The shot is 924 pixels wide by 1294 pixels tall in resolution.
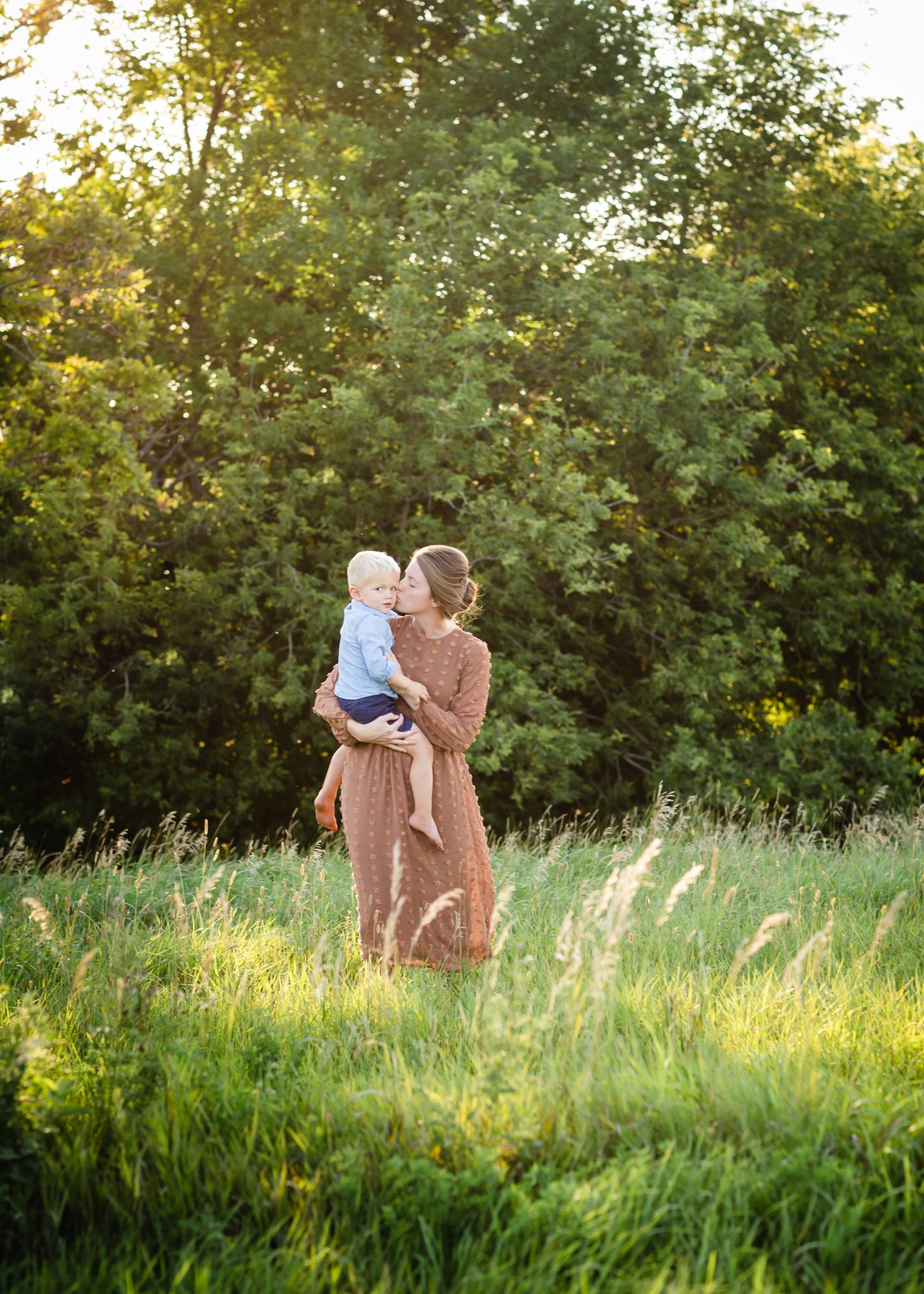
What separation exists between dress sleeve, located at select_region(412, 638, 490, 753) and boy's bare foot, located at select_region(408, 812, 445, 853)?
0.30 m

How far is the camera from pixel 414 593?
440 centimetres

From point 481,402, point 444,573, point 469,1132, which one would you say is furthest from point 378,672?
point 481,402

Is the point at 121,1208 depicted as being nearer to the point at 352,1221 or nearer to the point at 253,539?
the point at 352,1221

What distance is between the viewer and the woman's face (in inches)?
173

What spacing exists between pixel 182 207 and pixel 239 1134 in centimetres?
1303

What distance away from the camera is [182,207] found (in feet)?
44.2

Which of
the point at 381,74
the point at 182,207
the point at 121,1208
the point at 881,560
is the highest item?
the point at 381,74

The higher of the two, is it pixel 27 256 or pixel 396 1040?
pixel 27 256

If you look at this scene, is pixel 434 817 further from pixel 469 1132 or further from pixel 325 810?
pixel 469 1132

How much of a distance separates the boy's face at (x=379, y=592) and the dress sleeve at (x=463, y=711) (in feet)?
1.33

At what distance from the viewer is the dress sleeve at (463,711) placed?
435cm

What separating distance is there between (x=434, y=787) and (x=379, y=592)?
0.83 m

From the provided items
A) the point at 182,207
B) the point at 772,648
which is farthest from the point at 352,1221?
the point at 182,207

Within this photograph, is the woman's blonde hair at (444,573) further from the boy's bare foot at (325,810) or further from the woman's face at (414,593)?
the boy's bare foot at (325,810)
